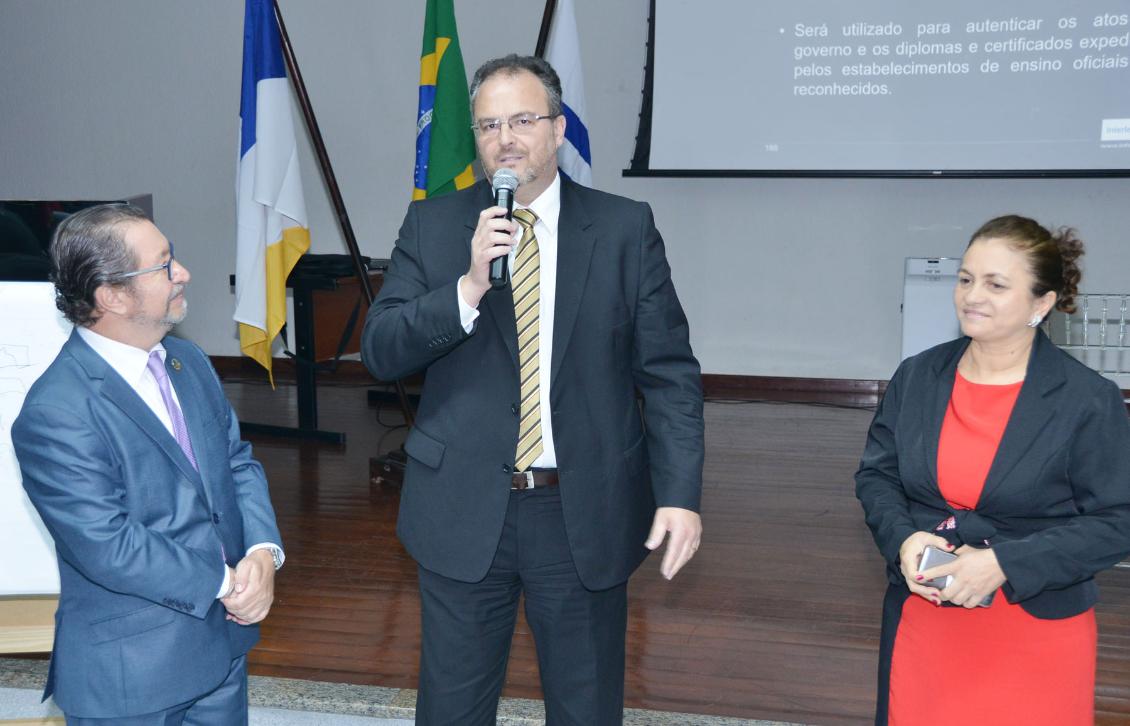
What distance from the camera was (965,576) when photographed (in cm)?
171

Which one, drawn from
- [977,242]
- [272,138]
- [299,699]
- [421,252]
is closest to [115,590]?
[421,252]

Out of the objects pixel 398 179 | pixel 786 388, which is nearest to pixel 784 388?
pixel 786 388

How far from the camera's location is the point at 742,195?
677 cm

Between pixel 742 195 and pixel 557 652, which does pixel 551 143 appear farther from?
pixel 742 195

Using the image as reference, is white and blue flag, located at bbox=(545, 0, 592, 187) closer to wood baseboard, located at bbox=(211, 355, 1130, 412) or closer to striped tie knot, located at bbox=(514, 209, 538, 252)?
wood baseboard, located at bbox=(211, 355, 1130, 412)

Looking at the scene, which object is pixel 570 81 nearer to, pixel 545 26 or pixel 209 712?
pixel 545 26

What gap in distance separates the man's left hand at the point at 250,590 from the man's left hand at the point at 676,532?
0.68m

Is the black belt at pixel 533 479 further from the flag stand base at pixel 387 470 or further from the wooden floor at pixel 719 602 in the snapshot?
the flag stand base at pixel 387 470

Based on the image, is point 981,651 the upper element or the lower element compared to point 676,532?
lower

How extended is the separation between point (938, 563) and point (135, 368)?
138cm

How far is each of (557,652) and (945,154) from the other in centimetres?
532

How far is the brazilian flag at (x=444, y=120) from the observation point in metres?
4.37

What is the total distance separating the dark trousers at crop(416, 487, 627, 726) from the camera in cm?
186

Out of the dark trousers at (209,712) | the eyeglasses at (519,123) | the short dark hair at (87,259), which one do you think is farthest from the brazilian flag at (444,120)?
the dark trousers at (209,712)
